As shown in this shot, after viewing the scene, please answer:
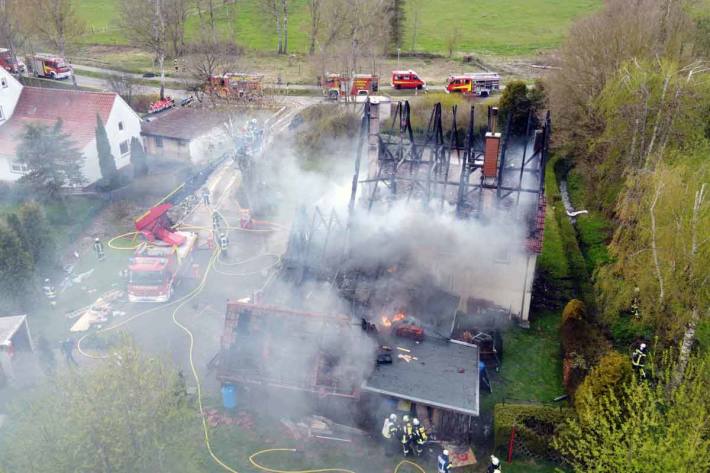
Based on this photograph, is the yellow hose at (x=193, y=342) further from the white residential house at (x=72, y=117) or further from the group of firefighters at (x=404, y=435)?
the white residential house at (x=72, y=117)

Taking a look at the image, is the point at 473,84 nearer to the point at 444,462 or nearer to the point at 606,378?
the point at 606,378

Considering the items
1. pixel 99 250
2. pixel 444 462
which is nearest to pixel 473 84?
pixel 99 250

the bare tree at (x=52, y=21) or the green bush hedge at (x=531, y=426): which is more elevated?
the bare tree at (x=52, y=21)

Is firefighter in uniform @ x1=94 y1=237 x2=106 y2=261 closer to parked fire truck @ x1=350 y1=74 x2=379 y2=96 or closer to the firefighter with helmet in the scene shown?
the firefighter with helmet

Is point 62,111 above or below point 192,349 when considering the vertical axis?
above

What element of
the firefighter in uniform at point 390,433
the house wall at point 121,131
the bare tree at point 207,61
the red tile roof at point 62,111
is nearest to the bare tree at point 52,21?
the bare tree at point 207,61

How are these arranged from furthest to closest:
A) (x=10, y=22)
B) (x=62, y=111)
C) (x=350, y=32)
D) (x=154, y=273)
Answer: (x=350, y=32) < (x=10, y=22) < (x=62, y=111) < (x=154, y=273)

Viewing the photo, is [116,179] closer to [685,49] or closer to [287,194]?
[287,194]
